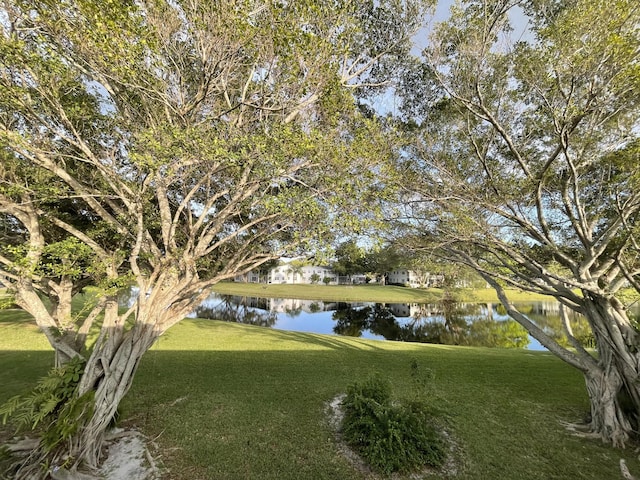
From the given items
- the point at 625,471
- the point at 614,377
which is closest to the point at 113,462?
the point at 625,471

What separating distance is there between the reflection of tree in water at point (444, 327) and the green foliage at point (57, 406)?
22.5 metres

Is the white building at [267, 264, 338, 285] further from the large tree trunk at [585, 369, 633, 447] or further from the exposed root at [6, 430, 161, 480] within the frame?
the exposed root at [6, 430, 161, 480]

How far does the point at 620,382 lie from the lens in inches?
265

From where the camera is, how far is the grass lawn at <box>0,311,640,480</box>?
548 centimetres

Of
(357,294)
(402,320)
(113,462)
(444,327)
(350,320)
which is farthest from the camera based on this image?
(357,294)

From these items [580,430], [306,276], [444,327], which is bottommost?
[580,430]

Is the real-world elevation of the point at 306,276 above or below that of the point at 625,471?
above

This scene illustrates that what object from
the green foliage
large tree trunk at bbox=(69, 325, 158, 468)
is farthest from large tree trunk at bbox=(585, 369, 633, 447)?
the green foliage

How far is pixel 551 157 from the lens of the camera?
6.21 metres

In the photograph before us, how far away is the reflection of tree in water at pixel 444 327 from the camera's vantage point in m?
24.6

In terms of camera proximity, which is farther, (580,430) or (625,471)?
(580,430)

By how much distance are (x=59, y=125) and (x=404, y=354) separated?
1505cm

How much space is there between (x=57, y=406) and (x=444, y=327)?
30.1 m

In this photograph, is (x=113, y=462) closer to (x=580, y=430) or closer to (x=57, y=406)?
(x=57, y=406)
